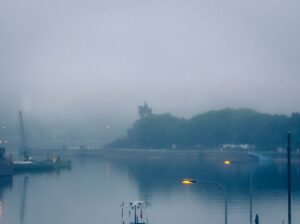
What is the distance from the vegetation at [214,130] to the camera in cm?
11075

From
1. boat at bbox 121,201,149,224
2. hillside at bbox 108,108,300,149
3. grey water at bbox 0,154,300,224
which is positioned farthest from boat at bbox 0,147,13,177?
hillside at bbox 108,108,300,149

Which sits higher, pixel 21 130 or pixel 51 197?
pixel 21 130

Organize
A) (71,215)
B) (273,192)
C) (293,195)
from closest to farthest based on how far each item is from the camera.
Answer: (71,215)
(293,195)
(273,192)

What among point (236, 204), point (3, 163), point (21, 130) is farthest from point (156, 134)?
point (236, 204)

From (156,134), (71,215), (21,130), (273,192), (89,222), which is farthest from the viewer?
Answer: (156,134)

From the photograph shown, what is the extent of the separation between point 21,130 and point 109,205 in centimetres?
7639

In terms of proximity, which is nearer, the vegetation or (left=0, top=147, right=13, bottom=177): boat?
(left=0, top=147, right=13, bottom=177): boat

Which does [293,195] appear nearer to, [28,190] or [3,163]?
[28,190]

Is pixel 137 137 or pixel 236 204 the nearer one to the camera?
pixel 236 204

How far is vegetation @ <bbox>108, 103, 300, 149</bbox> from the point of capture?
111 metres

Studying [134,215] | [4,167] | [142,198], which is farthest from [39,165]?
[134,215]

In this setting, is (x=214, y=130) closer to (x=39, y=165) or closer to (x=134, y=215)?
(x=39, y=165)

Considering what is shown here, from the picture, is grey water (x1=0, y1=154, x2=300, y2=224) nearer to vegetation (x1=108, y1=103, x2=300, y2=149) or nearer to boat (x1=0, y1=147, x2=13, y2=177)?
boat (x1=0, y1=147, x2=13, y2=177)

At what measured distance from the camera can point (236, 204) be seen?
41.0 metres
